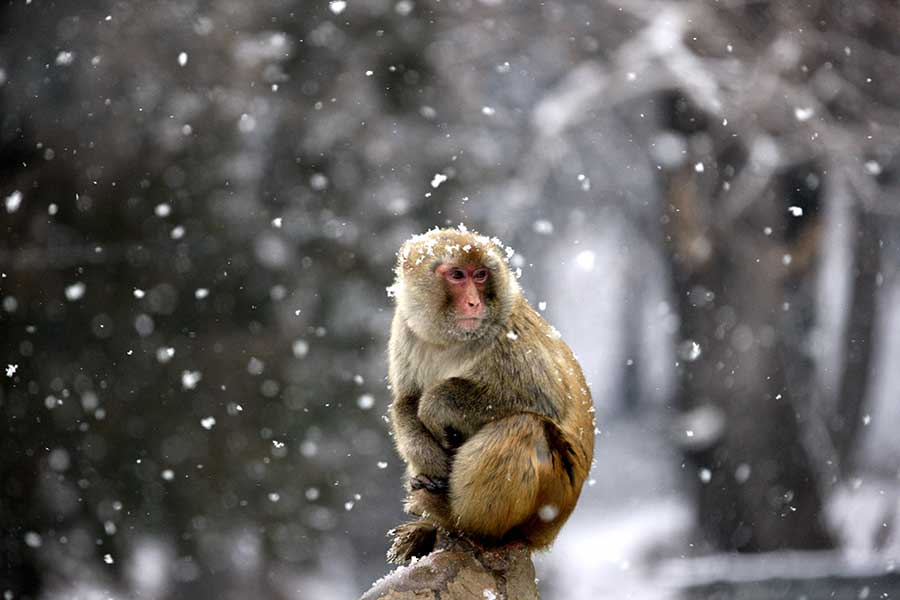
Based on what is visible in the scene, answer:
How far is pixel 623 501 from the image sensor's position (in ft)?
28.7

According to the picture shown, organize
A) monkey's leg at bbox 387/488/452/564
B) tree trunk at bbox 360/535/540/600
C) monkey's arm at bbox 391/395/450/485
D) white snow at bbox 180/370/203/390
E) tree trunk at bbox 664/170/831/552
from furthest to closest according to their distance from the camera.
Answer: tree trunk at bbox 664/170/831/552, white snow at bbox 180/370/203/390, monkey's leg at bbox 387/488/452/564, monkey's arm at bbox 391/395/450/485, tree trunk at bbox 360/535/540/600

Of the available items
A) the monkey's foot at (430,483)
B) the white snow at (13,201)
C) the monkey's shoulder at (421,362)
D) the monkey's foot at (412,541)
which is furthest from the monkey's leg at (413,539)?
the white snow at (13,201)

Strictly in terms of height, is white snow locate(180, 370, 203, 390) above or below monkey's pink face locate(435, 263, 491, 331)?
above

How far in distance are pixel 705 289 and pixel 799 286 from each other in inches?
27.1

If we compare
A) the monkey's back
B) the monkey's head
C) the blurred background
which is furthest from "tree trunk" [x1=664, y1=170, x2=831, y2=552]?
the monkey's head

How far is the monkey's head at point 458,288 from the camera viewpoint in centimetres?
281

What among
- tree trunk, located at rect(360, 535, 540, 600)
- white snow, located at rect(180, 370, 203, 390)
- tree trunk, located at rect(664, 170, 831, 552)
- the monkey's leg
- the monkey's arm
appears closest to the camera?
tree trunk, located at rect(360, 535, 540, 600)

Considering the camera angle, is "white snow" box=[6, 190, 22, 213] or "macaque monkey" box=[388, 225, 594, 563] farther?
"white snow" box=[6, 190, 22, 213]

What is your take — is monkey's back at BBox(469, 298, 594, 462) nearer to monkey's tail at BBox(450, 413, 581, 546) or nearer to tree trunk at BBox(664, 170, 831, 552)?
monkey's tail at BBox(450, 413, 581, 546)

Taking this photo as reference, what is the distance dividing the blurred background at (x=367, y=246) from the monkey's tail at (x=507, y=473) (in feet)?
16.3

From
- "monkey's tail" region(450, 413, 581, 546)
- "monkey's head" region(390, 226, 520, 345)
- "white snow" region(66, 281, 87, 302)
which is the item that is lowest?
"monkey's tail" region(450, 413, 581, 546)

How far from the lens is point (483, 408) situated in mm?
2836

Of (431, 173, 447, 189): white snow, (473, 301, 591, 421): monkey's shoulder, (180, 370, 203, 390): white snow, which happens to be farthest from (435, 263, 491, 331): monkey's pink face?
(180, 370, 203, 390): white snow

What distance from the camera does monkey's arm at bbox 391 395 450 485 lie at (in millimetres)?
2834
